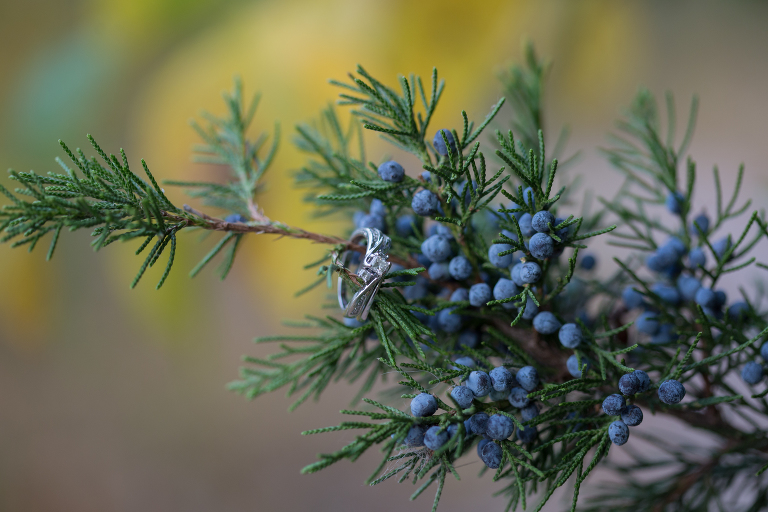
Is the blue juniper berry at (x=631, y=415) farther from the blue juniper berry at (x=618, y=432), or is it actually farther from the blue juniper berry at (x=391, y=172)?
the blue juniper berry at (x=391, y=172)

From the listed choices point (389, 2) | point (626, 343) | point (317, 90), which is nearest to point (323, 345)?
point (626, 343)

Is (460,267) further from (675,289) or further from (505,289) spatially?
(675,289)

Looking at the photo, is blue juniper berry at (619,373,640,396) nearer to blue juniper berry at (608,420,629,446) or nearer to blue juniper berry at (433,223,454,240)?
blue juniper berry at (608,420,629,446)

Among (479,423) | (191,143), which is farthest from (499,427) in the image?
(191,143)

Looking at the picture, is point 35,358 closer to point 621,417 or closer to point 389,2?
point 389,2

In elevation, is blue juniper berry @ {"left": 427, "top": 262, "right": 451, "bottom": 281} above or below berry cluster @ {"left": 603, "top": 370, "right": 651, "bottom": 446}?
above

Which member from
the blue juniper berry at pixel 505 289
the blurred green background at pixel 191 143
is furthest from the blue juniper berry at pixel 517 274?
the blurred green background at pixel 191 143

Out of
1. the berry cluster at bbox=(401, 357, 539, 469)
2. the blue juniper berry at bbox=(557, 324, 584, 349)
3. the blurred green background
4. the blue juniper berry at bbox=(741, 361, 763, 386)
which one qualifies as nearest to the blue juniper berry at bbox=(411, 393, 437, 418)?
the berry cluster at bbox=(401, 357, 539, 469)
